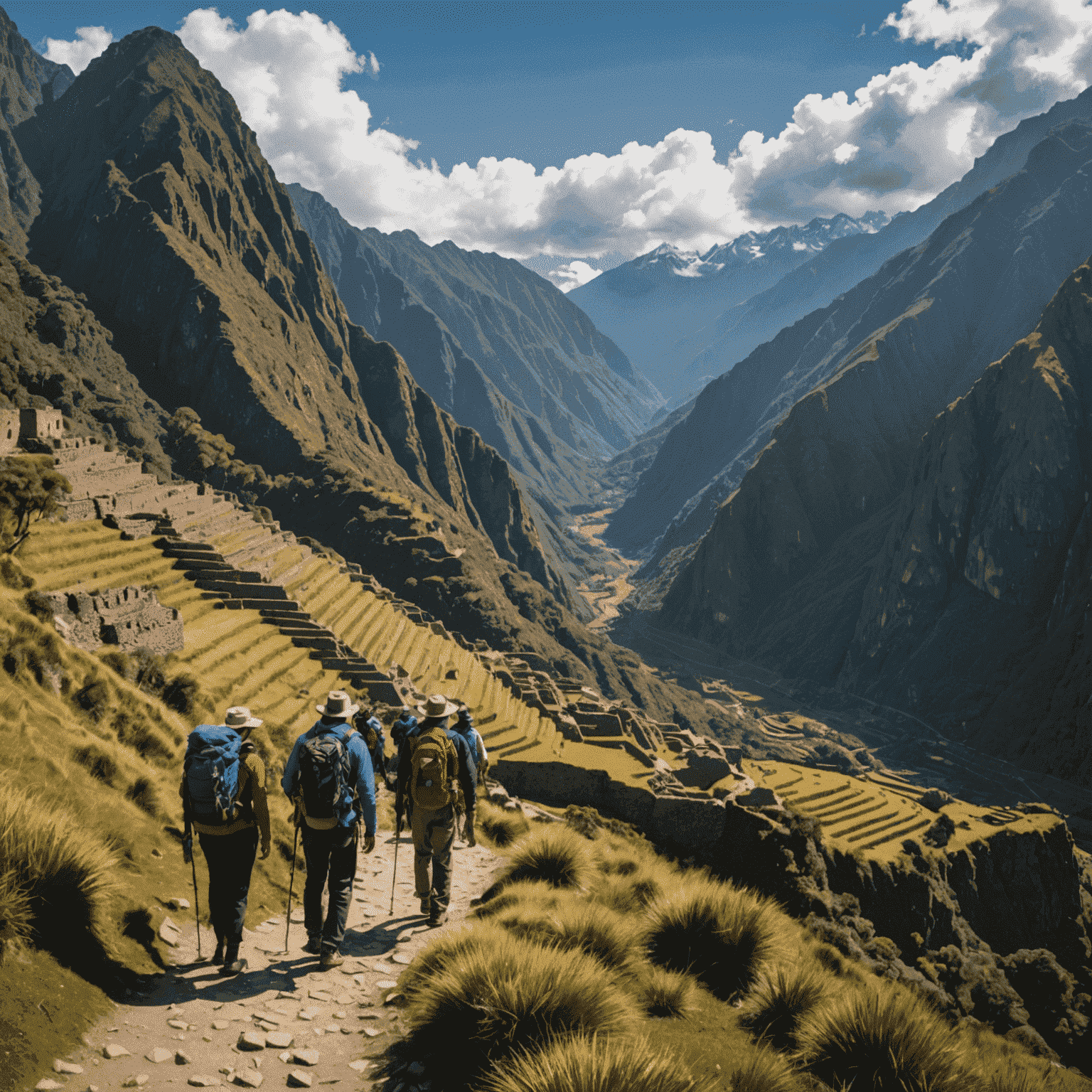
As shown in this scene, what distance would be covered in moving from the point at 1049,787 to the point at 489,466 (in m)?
139

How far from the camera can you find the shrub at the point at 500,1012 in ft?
17.4

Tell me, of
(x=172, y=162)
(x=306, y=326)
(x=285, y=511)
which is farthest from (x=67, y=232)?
(x=285, y=511)

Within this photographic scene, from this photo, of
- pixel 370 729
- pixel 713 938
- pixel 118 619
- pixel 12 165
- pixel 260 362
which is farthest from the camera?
pixel 12 165

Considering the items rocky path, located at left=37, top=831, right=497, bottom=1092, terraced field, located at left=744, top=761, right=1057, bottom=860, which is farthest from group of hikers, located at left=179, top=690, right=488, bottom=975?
terraced field, located at left=744, top=761, right=1057, bottom=860

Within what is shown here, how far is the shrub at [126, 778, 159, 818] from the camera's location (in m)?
9.58

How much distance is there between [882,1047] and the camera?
5.64 metres

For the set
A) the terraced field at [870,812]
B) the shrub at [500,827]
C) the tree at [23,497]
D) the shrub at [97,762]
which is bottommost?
the terraced field at [870,812]

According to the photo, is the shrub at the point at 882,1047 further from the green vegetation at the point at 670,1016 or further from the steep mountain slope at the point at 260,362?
the steep mountain slope at the point at 260,362

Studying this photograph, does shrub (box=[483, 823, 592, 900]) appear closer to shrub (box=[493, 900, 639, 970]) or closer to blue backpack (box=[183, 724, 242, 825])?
shrub (box=[493, 900, 639, 970])

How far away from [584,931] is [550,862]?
12.4ft

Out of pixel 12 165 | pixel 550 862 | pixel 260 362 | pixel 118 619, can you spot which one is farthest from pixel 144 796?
pixel 12 165

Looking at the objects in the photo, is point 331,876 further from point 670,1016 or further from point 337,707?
point 670,1016

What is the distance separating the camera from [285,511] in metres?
114

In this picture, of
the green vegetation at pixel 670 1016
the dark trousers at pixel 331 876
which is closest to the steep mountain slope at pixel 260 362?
the dark trousers at pixel 331 876
